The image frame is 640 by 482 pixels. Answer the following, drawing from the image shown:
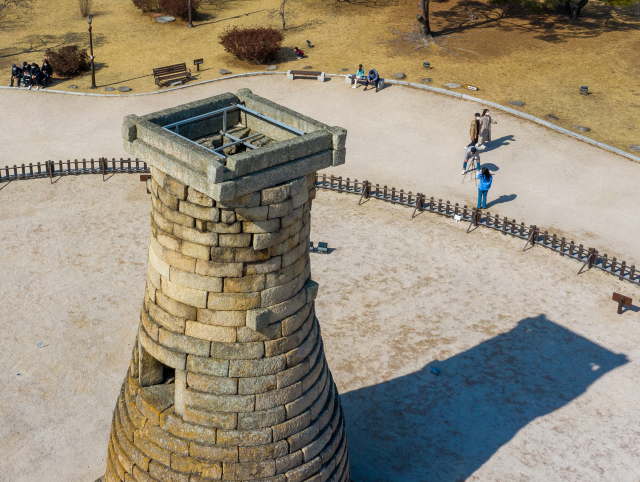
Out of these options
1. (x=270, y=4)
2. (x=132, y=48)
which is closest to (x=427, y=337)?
(x=132, y=48)

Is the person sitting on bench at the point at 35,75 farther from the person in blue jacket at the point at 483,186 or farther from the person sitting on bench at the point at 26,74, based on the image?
the person in blue jacket at the point at 483,186

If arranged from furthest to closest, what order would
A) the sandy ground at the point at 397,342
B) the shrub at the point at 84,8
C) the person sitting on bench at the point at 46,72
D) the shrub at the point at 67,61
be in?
1. the shrub at the point at 84,8
2. the shrub at the point at 67,61
3. the person sitting on bench at the point at 46,72
4. the sandy ground at the point at 397,342

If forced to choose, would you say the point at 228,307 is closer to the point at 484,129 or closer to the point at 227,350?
the point at 227,350

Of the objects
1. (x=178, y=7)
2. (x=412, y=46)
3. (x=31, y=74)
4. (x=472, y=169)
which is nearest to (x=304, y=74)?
(x=412, y=46)

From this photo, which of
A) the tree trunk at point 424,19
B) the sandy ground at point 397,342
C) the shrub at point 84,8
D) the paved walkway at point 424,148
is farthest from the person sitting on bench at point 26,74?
the tree trunk at point 424,19

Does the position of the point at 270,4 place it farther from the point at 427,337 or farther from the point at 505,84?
the point at 427,337

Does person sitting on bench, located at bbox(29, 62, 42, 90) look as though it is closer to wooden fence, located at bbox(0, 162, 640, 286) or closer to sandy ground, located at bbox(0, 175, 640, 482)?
wooden fence, located at bbox(0, 162, 640, 286)

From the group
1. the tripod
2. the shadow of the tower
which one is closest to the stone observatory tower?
the shadow of the tower
